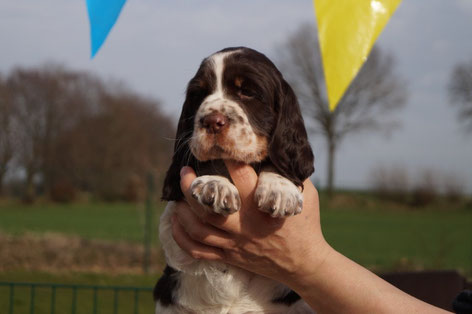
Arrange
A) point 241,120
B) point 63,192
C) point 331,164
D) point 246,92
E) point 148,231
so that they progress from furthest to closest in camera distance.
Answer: point 63,192 < point 331,164 < point 148,231 < point 246,92 < point 241,120

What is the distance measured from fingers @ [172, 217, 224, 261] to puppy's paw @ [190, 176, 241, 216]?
0.78ft

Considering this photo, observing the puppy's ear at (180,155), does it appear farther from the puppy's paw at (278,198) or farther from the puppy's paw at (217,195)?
the puppy's paw at (278,198)

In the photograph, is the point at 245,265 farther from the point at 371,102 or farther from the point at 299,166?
the point at 371,102

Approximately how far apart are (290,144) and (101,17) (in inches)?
49.0

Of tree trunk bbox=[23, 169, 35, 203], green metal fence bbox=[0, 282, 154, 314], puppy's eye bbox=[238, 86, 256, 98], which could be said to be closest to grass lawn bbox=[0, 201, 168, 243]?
tree trunk bbox=[23, 169, 35, 203]

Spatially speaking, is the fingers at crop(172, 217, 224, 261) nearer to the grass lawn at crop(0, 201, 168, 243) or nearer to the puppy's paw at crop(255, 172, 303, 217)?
the puppy's paw at crop(255, 172, 303, 217)

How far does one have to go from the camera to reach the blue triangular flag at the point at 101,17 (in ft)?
9.35

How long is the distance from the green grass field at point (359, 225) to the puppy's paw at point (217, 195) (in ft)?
36.7

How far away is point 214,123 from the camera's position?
2.50m

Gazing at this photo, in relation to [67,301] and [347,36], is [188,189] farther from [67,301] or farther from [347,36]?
[67,301]

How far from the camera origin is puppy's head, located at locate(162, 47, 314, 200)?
8.29ft

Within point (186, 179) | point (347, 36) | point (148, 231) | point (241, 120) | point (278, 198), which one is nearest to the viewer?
point (347, 36)

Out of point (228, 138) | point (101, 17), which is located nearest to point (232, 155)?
point (228, 138)

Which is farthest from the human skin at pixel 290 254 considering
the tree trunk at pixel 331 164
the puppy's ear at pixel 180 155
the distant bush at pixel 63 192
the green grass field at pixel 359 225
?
the distant bush at pixel 63 192
